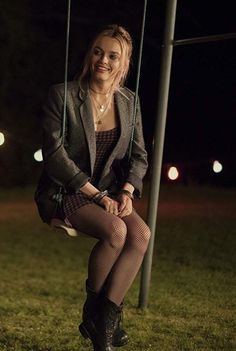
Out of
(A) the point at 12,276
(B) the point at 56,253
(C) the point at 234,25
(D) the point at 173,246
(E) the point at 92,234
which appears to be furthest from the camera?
(C) the point at 234,25

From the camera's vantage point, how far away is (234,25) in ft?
51.7

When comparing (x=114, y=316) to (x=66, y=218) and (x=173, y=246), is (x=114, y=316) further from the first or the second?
(x=173, y=246)

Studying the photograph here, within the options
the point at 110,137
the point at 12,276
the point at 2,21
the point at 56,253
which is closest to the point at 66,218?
the point at 110,137

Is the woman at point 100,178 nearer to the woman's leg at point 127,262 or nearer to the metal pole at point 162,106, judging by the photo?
the woman's leg at point 127,262

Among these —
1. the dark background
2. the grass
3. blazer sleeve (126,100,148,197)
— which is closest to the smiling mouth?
blazer sleeve (126,100,148,197)

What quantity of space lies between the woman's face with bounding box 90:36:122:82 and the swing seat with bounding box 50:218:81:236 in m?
0.75

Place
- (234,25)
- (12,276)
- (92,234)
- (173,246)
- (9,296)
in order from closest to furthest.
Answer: (92,234) < (9,296) < (12,276) < (173,246) < (234,25)

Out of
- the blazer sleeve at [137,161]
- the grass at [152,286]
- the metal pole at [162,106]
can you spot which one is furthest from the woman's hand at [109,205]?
the metal pole at [162,106]

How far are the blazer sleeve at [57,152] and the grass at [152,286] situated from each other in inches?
43.8

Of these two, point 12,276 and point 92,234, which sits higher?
point 92,234

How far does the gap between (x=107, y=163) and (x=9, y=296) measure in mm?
2416

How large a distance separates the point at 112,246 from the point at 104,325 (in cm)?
41

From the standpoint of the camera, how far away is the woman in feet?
11.4

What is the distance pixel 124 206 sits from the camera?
140 inches
